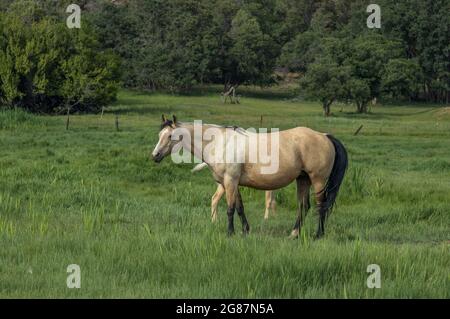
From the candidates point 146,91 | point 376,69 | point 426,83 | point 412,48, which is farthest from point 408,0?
point 146,91

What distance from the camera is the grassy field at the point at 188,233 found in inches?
310

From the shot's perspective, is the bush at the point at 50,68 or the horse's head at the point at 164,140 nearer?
the horse's head at the point at 164,140

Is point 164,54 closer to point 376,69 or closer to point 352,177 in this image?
point 376,69

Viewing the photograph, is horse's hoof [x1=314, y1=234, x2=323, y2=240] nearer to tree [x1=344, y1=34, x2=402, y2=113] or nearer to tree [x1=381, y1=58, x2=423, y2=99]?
tree [x1=344, y1=34, x2=402, y2=113]

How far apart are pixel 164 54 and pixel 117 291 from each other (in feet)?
223

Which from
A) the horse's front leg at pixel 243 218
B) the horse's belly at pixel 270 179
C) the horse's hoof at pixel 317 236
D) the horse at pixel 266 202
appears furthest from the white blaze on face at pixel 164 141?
the horse's hoof at pixel 317 236

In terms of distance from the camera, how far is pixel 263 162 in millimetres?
11734

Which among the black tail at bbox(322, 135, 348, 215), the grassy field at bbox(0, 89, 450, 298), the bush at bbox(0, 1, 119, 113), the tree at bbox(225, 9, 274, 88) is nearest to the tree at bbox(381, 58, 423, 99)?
the tree at bbox(225, 9, 274, 88)

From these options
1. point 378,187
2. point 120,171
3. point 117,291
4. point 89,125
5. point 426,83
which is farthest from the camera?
point 426,83

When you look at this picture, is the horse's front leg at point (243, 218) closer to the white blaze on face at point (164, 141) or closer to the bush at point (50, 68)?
the white blaze on face at point (164, 141)

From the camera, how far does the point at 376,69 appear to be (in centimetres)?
6606

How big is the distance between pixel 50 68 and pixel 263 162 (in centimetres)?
4158

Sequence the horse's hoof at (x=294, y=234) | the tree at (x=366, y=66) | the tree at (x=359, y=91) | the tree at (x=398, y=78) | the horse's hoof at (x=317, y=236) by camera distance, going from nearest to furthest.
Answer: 1. the horse's hoof at (x=294, y=234)
2. the horse's hoof at (x=317, y=236)
3. the tree at (x=359, y=91)
4. the tree at (x=366, y=66)
5. the tree at (x=398, y=78)

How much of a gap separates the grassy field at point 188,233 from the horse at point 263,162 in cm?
57
